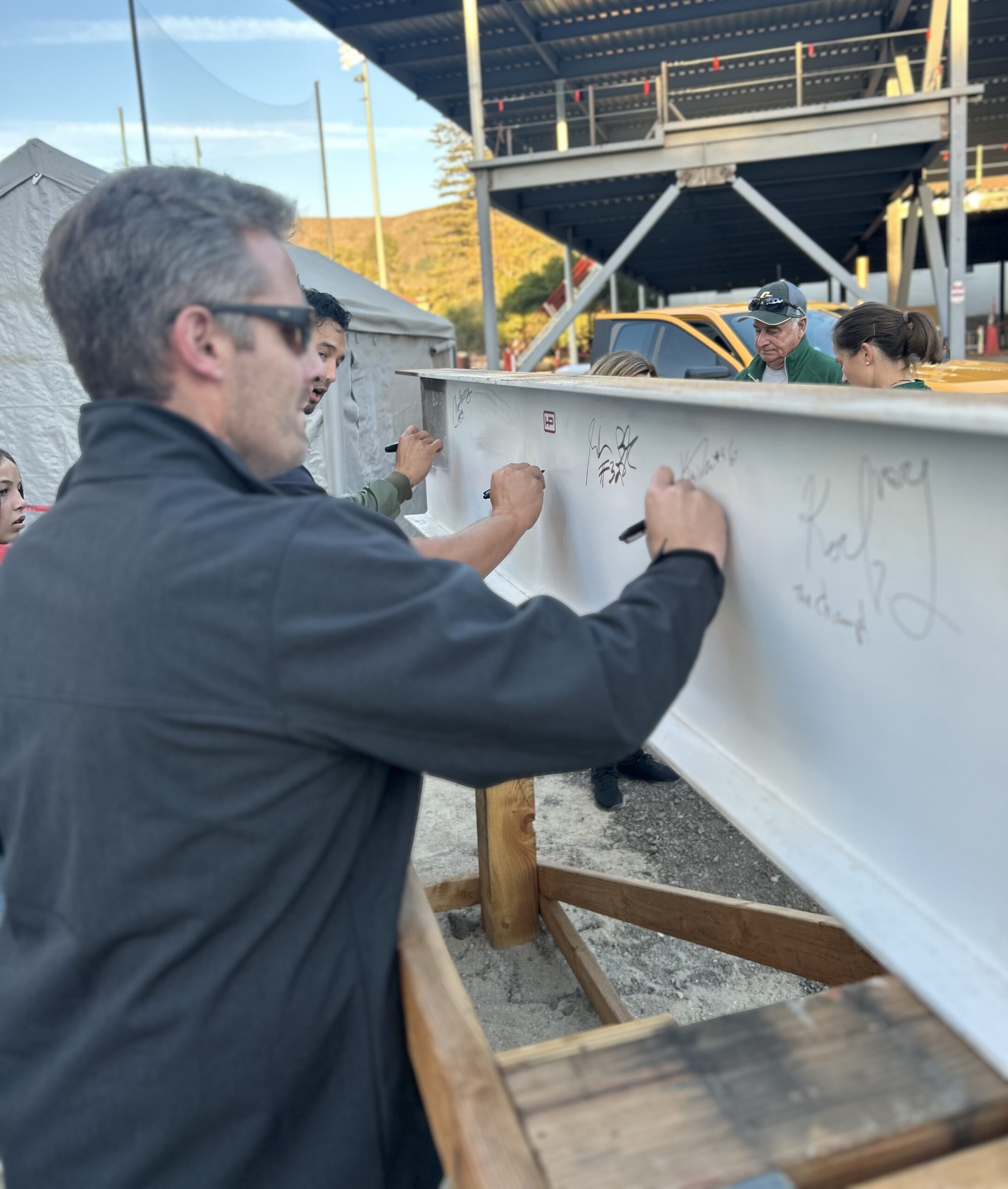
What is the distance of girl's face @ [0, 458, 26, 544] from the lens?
12.0 feet

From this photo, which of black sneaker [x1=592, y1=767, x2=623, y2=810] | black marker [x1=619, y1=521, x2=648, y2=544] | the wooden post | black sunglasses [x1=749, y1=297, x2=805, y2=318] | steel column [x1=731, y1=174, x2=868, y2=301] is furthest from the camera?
the wooden post

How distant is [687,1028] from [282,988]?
1.56ft

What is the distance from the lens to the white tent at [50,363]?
7.33 meters

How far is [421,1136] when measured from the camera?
1.38 metres

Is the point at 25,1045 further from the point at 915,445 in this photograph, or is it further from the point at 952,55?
the point at 952,55

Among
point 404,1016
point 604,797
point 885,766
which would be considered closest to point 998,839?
point 885,766

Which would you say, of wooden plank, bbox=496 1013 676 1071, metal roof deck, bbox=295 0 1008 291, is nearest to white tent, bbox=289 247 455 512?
metal roof deck, bbox=295 0 1008 291

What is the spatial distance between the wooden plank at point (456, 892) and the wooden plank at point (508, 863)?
0.16 ft

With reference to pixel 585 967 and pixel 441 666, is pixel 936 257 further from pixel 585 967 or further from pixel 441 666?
pixel 441 666

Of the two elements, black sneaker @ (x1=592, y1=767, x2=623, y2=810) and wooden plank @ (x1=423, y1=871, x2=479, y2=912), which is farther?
black sneaker @ (x1=592, y1=767, x2=623, y2=810)

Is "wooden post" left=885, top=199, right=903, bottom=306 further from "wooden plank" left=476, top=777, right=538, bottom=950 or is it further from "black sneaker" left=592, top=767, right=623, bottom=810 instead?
"wooden plank" left=476, top=777, right=538, bottom=950

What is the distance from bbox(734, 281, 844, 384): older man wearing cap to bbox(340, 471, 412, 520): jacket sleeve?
210 cm

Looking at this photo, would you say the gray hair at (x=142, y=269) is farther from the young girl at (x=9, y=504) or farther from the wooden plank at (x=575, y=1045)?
the young girl at (x=9, y=504)
